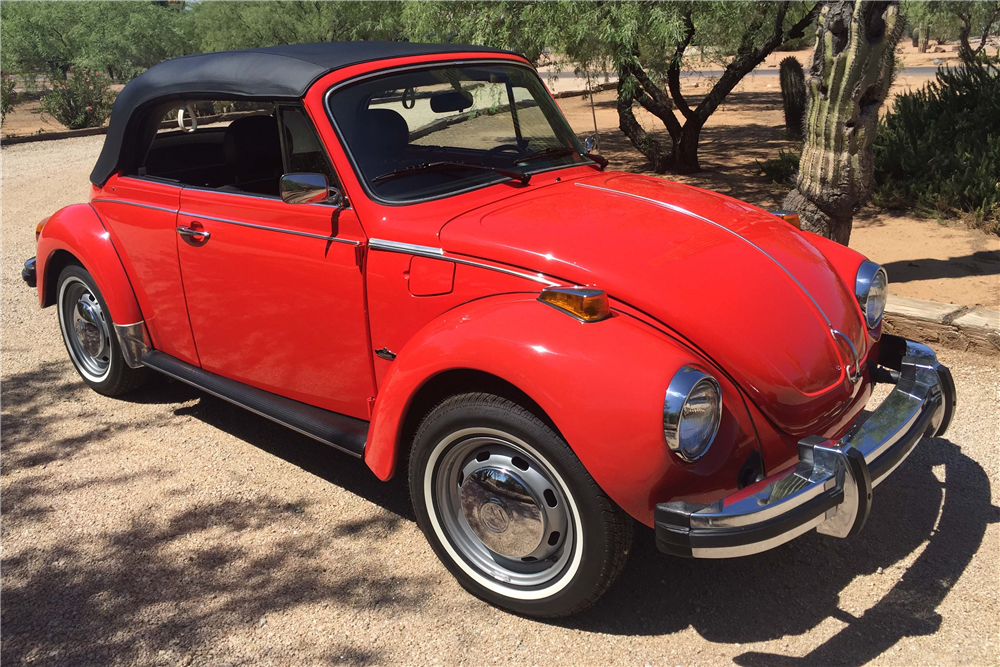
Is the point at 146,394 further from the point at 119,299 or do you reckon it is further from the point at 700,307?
the point at 700,307

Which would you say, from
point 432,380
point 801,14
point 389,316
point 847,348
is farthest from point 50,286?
point 801,14

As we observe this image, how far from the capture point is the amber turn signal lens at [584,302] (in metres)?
2.62

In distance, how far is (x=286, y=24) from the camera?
2658 centimetres

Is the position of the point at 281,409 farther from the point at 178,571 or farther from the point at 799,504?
the point at 799,504

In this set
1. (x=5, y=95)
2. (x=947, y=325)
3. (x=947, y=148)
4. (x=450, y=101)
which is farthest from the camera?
(x=5, y=95)

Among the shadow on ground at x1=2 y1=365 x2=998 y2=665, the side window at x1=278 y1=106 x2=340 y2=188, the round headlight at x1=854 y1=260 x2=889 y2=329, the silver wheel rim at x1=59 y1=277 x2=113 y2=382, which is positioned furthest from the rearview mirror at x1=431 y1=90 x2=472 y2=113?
the silver wheel rim at x1=59 y1=277 x2=113 y2=382

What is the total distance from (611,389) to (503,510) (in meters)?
0.70

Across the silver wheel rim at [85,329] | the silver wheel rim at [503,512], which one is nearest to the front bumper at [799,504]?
the silver wheel rim at [503,512]

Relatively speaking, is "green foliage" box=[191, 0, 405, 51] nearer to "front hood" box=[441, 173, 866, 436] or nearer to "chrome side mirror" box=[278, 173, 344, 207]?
"chrome side mirror" box=[278, 173, 344, 207]

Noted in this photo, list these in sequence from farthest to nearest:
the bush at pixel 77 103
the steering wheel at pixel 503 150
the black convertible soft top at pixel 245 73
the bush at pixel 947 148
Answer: the bush at pixel 77 103 → the bush at pixel 947 148 → the steering wheel at pixel 503 150 → the black convertible soft top at pixel 245 73

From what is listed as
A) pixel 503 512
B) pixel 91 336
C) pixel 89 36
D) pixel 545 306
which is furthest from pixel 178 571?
pixel 89 36

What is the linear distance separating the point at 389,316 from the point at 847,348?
1.80m

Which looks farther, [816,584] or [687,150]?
[687,150]

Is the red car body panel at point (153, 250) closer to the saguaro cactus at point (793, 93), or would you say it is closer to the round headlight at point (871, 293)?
the round headlight at point (871, 293)
